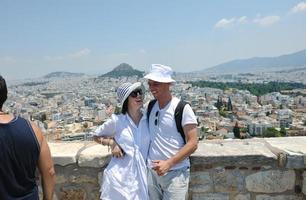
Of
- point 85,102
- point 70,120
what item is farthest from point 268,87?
point 70,120

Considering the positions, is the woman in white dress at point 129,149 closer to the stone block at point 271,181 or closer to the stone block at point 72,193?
the stone block at point 72,193

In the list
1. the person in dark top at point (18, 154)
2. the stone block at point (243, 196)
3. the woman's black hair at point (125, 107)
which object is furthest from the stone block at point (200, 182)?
the person in dark top at point (18, 154)

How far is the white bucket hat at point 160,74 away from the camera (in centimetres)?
217

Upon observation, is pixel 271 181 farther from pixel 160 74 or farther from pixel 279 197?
pixel 160 74

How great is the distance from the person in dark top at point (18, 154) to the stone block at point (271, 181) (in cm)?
156

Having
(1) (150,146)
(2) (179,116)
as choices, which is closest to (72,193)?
(1) (150,146)

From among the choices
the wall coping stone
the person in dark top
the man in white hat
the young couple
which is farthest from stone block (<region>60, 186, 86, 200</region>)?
the person in dark top

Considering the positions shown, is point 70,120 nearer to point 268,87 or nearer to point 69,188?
point 69,188

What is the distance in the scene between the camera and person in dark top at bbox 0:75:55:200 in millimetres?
1623

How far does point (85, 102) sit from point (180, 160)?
73.7 metres

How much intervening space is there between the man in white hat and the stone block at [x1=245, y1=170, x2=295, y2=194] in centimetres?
69

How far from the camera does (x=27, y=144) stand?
5.45 ft

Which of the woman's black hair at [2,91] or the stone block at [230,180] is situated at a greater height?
the woman's black hair at [2,91]

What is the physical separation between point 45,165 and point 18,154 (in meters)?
0.21
